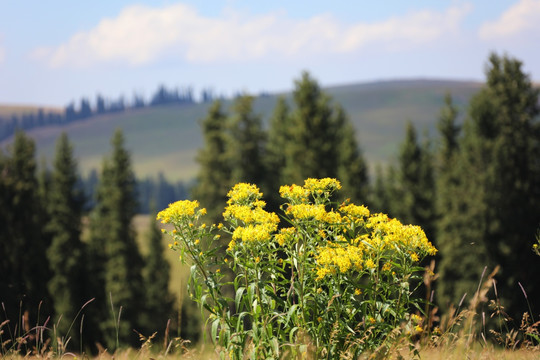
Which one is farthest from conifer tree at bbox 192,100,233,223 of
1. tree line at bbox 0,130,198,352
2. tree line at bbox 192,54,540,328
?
tree line at bbox 0,130,198,352

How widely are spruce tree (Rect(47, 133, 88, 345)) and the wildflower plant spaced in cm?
3040

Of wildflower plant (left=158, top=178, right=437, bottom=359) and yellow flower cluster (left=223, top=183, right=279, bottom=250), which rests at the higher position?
yellow flower cluster (left=223, top=183, right=279, bottom=250)

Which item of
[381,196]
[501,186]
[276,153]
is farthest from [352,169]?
[381,196]

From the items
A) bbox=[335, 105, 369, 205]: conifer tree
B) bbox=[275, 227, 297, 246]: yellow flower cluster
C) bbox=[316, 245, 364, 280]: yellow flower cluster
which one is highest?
bbox=[275, 227, 297, 246]: yellow flower cluster

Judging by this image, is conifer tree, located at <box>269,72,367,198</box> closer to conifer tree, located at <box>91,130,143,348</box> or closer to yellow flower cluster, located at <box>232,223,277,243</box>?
conifer tree, located at <box>91,130,143,348</box>

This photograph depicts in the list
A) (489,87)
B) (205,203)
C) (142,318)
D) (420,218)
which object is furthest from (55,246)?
(489,87)

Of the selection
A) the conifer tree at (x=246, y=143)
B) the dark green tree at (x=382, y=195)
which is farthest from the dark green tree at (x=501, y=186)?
the conifer tree at (x=246, y=143)

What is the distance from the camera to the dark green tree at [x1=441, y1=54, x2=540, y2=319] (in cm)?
2692

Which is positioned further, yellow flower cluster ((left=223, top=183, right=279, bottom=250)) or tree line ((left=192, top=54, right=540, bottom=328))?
tree line ((left=192, top=54, right=540, bottom=328))

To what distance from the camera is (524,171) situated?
28.1m

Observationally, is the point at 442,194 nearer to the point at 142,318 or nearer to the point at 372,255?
the point at 142,318

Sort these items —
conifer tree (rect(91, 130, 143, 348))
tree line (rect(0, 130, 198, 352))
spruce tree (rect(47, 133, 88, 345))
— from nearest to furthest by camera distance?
tree line (rect(0, 130, 198, 352)) < spruce tree (rect(47, 133, 88, 345)) < conifer tree (rect(91, 130, 143, 348))

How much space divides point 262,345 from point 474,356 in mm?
2016

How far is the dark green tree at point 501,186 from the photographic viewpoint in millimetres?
26922
